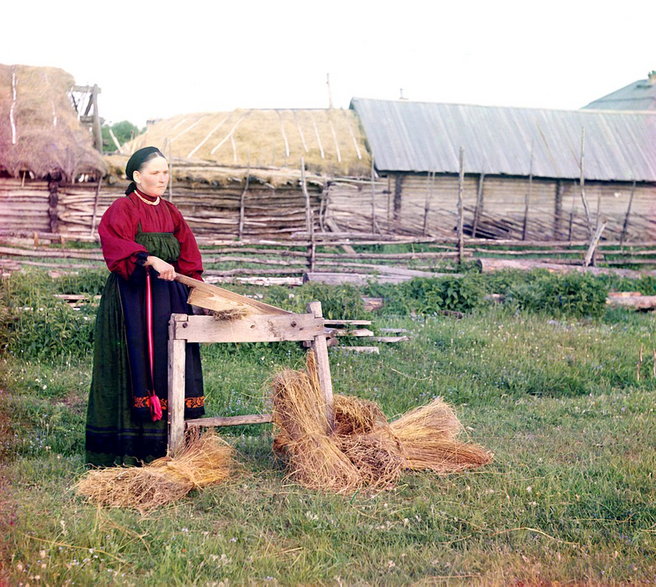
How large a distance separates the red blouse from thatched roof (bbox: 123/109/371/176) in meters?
13.2

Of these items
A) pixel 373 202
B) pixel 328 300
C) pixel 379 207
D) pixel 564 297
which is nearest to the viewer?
pixel 328 300

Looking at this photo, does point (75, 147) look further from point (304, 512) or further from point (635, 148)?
point (635, 148)

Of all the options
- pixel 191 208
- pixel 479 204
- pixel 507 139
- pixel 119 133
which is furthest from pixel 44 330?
pixel 119 133

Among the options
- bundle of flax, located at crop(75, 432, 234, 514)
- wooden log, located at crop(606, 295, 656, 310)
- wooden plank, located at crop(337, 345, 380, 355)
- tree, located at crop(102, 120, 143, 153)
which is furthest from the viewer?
tree, located at crop(102, 120, 143, 153)

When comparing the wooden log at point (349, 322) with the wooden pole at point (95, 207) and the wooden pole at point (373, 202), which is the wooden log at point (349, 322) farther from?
the wooden pole at point (95, 207)

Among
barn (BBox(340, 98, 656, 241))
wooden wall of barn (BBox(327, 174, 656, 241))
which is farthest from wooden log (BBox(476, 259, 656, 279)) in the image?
barn (BBox(340, 98, 656, 241))

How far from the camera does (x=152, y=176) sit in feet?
13.3

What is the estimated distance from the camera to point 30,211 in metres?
16.4

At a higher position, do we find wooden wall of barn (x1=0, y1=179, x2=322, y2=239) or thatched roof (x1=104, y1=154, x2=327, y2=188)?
thatched roof (x1=104, y1=154, x2=327, y2=188)

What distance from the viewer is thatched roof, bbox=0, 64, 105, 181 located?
14797 millimetres

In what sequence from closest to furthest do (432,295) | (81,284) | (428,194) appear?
(81,284) < (432,295) < (428,194)

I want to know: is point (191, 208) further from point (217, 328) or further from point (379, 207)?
point (217, 328)

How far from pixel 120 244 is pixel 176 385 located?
2.68 feet

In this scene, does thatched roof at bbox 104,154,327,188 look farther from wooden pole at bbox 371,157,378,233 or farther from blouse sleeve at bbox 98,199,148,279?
blouse sleeve at bbox 98,199,148,279
